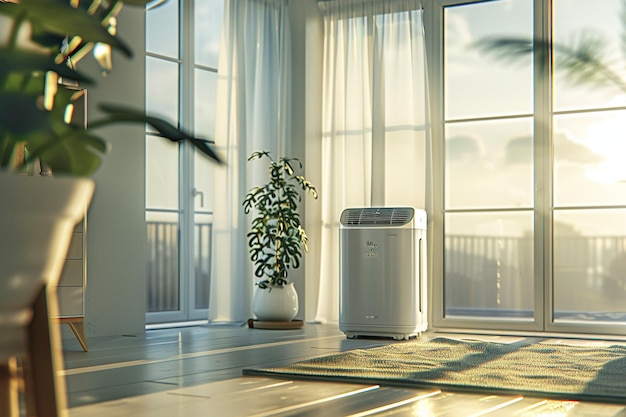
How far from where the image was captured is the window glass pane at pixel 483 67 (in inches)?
241

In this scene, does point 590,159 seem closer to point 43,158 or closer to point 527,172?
point 527,172

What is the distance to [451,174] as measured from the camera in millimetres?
6316

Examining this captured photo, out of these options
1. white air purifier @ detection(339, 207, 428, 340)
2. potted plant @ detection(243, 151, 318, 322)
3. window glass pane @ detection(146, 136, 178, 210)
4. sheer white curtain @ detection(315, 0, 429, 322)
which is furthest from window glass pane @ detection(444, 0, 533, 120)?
window glass pane @ detection(146, 136, 178, 210)

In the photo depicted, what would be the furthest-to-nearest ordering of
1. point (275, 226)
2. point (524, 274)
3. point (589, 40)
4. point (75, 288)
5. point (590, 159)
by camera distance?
point (275, 226) < point (524, 274) < point (590, 159) < point (589, 40) < point (75, 288)

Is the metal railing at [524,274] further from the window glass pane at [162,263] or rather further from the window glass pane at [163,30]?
the window glass pane at [163,30]

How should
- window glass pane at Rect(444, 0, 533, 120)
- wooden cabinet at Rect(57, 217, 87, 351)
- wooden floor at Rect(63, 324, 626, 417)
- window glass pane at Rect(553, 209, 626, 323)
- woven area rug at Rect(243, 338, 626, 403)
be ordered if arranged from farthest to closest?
1. window glass pane at Rect(444, 0, 533, 120)
2. window glass pane at Rect(553, 209, 626, 323)
3. wooden cabinet at Rect(57, 217, 87, 351)
4. woven area rug at Rect(243, 338, 626, 403)
5. wooden floor at Rect(63, 324, 626, 417)

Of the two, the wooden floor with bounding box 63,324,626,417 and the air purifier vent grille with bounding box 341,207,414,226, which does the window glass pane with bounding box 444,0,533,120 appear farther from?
the wooden floor with bounding box 63,324,626,417

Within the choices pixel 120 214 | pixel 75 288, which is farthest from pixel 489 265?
pixel 75 288

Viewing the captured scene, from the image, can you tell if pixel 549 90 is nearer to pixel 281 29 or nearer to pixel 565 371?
pixel 281 29

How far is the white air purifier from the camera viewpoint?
17.4 ft

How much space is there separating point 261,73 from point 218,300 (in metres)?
1.85

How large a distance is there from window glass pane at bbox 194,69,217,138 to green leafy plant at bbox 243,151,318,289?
43cm

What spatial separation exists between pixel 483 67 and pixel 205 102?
7.07 feet

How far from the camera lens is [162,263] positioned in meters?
6.10
